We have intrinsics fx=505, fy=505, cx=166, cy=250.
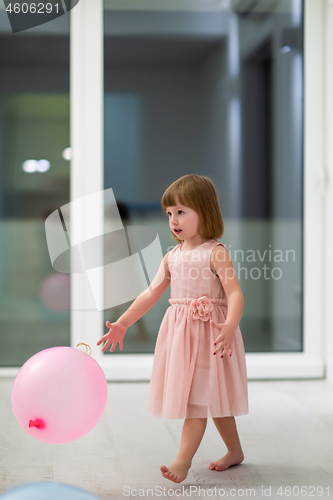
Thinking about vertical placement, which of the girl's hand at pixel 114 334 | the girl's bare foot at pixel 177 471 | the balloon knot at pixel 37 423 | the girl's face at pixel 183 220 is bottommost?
the girl's bare foot at pixel 177 471

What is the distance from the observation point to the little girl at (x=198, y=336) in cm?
134

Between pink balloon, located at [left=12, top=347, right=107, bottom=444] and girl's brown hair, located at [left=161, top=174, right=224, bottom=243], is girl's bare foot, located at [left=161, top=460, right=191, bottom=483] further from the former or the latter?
girl's brown hair, located at [left=161, top=174, right=224, bottom=243]

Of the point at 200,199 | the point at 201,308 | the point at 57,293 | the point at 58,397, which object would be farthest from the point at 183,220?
the point at 57,293

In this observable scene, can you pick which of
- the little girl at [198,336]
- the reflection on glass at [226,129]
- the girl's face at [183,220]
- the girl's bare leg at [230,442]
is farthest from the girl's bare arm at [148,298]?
the reflection on glass at [226,129]

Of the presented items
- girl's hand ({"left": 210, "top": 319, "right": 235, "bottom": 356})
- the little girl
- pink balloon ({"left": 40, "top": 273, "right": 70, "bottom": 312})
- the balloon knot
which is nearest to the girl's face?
the little girl

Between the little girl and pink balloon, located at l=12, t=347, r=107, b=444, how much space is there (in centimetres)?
16

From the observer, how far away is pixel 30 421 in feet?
4.00

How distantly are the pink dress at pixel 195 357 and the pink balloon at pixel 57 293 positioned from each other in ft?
3.84

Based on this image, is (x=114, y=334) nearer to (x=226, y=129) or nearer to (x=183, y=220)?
(x=183, y=220)

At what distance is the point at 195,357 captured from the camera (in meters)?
1.37

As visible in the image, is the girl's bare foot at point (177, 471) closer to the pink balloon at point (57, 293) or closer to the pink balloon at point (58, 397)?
the pink balloon at point (58, 397)

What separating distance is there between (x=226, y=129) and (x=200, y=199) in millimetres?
1245

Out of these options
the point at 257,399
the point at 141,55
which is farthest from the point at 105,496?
the point at 141,55

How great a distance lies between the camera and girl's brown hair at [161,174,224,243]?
1.41 m
